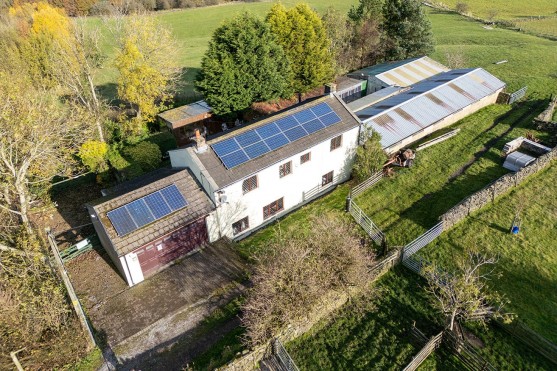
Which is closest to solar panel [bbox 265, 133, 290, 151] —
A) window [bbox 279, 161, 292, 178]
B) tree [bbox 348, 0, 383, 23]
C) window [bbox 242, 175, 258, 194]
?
window [bbox 279, 161, 292, 178]

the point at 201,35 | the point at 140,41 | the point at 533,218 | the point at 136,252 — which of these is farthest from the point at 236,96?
the point at 201,35

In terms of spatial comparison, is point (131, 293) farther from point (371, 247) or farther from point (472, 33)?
point (472, 33)

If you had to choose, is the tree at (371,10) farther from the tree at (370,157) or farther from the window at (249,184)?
the window at (249,184)

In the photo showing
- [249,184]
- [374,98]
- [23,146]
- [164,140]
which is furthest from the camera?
[164,140]

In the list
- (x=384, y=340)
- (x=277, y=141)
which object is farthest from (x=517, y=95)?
(x=384, y=340)

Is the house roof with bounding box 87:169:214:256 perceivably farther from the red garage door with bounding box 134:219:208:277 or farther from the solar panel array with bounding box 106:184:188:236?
the red garage door with bounding box 134:219:208:277

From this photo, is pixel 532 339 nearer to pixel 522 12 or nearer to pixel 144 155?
pixel 144 155
